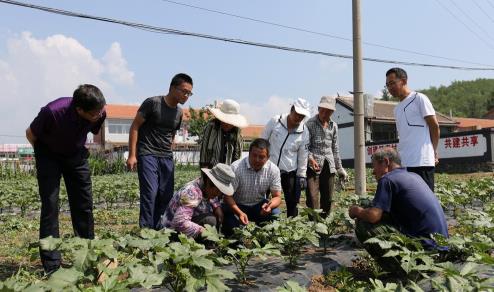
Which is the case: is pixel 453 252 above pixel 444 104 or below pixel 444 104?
below

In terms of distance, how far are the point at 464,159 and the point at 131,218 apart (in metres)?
13.4

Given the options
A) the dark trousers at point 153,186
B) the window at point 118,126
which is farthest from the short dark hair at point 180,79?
the window at point 118,126

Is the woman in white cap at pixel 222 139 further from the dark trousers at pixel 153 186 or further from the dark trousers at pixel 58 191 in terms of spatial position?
the dark trousers at pixel 58 191

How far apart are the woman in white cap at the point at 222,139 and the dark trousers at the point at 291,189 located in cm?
60

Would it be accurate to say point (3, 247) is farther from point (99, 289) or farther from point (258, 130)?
point (258, 130)

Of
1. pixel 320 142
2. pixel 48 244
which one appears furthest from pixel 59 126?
pixel 320 142

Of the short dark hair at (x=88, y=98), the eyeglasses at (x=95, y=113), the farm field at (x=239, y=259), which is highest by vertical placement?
the short dark hair at (x=88, y=98)

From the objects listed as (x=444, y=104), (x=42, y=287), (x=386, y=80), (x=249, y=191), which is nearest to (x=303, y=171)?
(x=249, y=191)

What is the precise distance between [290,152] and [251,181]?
0.66m

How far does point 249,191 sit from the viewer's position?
4.36 meters

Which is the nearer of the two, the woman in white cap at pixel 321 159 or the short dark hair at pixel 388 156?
the short dark hair at pixel 388 156

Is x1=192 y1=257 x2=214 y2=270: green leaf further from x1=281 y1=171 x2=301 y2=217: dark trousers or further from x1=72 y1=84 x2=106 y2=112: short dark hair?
x1=281 y1=171 x2=301 y2=217: dark trousers

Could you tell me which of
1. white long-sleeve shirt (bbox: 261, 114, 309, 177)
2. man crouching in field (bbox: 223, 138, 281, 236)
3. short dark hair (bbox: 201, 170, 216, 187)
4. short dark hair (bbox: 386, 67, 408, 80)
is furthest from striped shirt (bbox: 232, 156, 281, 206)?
short dark hair (bbox: 386, 67, 408, 80)

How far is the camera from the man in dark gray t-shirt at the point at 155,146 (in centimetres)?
425
